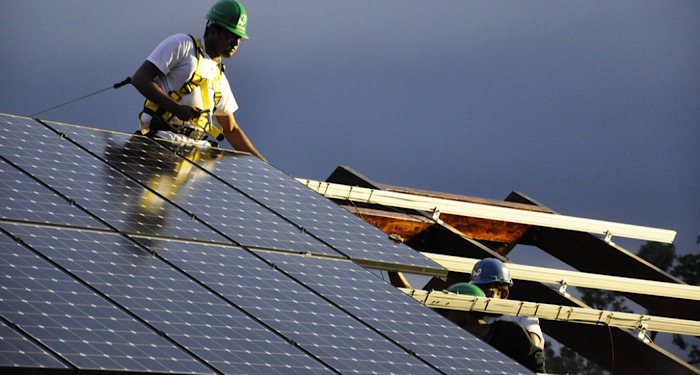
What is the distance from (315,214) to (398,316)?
1.64 metres

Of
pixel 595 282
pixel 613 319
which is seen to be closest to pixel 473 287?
pixel 613 319

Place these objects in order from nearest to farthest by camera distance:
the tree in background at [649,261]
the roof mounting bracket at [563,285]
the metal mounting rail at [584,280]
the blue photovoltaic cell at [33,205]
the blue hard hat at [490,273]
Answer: the blue photovoltaic cell at [33,205] → the blue hard hat at [490,273] → the metal mounting rail at [584,280] → the roof mounting bracket at [563,285] → the tree in background at [649,261]

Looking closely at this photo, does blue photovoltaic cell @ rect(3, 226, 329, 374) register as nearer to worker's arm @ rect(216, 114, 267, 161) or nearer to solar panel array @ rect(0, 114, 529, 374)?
solar panel array @ rect(0, 114, 529, 374)

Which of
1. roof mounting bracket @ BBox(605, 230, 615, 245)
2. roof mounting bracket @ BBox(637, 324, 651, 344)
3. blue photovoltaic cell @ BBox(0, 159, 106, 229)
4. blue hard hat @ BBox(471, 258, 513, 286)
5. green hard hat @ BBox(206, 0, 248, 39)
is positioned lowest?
blue photovoltaic cell @ BBox(0, 159, 106, 229)

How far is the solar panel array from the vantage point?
524 centimetres

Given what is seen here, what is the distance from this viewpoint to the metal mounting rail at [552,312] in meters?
9.29

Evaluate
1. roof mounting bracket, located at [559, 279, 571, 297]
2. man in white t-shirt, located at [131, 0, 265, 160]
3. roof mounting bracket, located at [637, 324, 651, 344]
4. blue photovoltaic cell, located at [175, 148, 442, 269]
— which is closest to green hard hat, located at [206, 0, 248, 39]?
man in white t-shirt, located at [131, 0, 265, 160]

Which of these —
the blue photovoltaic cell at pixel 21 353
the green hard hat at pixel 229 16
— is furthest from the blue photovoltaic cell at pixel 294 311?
the green hard hat at pixel 229 16

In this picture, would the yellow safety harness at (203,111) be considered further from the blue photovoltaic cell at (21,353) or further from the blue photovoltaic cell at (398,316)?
the blue photovoltaic cell at (21,353)

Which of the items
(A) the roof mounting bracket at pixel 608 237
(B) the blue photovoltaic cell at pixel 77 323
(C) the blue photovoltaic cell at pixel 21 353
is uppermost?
(A) the roof mounting bracket at pixel 608 237

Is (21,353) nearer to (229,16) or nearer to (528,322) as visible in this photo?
(229,16)

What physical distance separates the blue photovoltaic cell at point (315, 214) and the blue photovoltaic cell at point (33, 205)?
1711 mm

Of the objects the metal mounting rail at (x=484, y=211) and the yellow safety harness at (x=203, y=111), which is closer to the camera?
the yellow safety harness at (x=203, y=111)

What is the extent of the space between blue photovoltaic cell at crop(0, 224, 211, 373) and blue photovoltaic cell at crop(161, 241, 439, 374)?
0.81 metres
